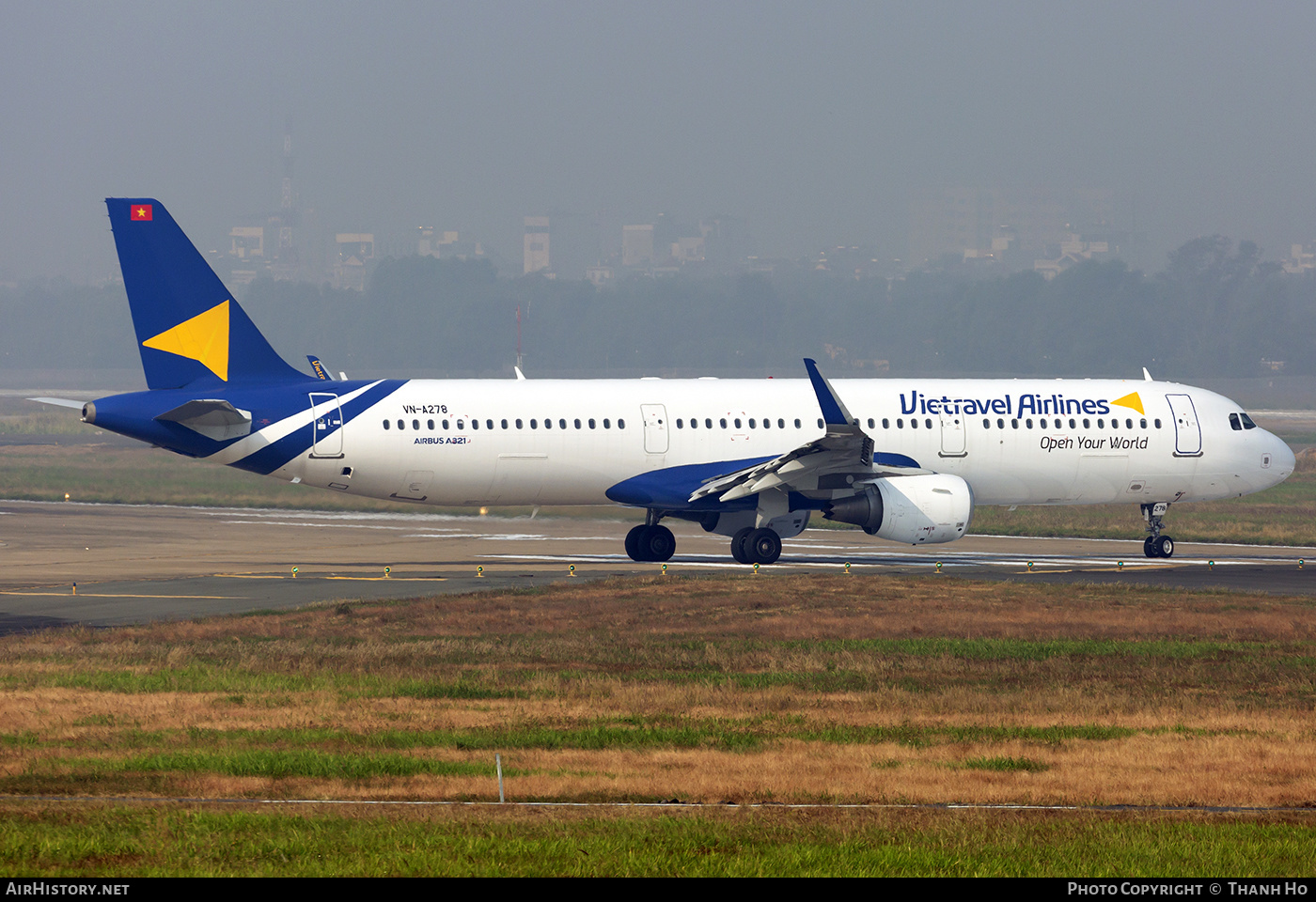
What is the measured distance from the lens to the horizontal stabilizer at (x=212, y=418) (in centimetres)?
3322

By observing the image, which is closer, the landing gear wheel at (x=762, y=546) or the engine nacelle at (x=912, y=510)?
the engine nacelle at (x=912, y=510)

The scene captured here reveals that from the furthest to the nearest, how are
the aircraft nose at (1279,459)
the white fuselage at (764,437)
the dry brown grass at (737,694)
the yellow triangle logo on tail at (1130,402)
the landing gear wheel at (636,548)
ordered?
1. the aircraft nose at (1279,459)
2. the yellow triangle logo on tail at (1130,402)
3. the landing gear wheel at (636,548)
4. the white fuselage at (764,437)
5. the dry brown grass at (737,694)

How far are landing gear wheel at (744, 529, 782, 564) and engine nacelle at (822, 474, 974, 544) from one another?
1864 mm

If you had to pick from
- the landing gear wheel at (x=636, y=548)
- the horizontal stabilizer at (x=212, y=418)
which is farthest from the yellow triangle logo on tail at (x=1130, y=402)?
the horizontal stabilizer at (x=212, y=418)

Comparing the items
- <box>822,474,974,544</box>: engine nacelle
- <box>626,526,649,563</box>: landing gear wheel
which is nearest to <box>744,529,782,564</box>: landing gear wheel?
<box>822,474,974,544</box>: engine nacelle

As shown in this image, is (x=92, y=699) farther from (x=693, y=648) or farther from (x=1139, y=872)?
(x=1139, y=872)

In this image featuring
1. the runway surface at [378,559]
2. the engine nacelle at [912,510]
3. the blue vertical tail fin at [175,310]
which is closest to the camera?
the runway surface at [378,559]

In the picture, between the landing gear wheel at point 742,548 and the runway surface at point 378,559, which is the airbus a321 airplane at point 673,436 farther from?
the runway surface at point 378,559

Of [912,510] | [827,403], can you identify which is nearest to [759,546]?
[912,510]

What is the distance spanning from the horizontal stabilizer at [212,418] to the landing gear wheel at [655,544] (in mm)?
9918

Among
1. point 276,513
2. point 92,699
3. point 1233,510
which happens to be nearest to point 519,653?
point 92,699

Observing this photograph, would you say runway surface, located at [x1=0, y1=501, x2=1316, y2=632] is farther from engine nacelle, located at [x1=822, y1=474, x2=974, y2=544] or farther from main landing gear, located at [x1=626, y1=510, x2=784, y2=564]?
engine nacelle, located at [x1=822, y1=474, x2=974, y2=544]

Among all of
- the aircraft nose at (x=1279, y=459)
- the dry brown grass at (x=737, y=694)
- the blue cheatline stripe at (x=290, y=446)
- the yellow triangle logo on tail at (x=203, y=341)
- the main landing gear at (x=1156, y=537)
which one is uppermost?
the yellow triangle logo on tail at (x=203, y=341)

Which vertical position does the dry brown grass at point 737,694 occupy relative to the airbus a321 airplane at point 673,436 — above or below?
below
